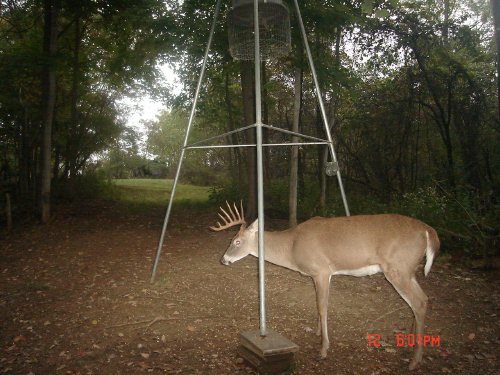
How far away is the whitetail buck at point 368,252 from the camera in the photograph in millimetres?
3916

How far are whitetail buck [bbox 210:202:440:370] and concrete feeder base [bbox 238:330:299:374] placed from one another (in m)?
0.59

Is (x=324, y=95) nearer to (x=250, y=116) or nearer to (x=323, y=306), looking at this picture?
(x=250, y=116)

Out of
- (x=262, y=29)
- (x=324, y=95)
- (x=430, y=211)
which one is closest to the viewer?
(x=262, y=29)

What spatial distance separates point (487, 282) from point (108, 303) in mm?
5511

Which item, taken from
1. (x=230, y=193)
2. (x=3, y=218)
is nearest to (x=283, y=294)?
(x=230, y=193)

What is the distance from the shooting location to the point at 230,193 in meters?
14.3

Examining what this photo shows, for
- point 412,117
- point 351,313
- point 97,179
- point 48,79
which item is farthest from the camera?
point 97,179

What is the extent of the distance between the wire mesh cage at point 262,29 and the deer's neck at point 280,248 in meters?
2.63

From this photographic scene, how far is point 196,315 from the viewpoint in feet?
15.8

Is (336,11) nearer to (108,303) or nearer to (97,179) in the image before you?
(108,303)

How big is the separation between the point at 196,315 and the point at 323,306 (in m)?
1.67

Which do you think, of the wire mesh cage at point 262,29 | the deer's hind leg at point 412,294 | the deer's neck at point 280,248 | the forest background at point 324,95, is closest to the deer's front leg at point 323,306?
the deer's neck at point 280,248

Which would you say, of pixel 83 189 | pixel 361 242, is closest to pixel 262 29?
pixel 361 242
